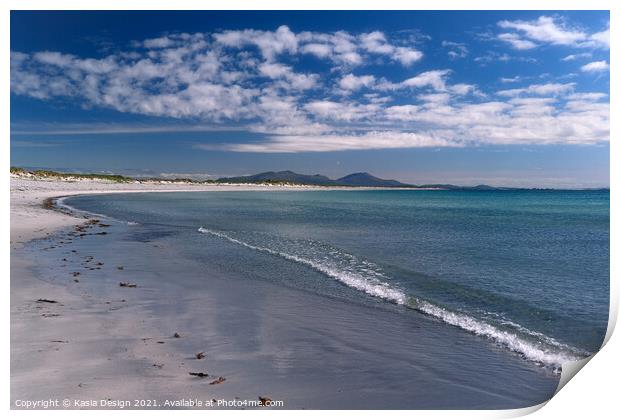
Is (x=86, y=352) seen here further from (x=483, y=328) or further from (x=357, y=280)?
(x=357, y=280)

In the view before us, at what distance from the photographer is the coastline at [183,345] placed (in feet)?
16.1

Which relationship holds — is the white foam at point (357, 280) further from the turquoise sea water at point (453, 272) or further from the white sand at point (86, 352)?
the white sand at point (86, 352)

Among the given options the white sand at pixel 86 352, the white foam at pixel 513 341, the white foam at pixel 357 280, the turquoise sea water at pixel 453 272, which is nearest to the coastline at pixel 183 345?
the white sand at pixel 86 352

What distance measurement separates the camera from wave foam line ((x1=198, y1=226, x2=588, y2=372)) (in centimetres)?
659

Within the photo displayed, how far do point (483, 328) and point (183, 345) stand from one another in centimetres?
506

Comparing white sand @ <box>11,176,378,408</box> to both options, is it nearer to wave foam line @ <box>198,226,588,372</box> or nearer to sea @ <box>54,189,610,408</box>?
sea @ <box>54,189,610,408</box>

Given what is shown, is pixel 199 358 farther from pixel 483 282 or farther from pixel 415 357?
pixel 483 282

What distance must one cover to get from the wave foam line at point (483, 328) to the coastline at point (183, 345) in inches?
14.8

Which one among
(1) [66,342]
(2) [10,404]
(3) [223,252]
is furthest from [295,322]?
(3) [223,252]

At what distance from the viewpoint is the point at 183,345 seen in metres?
6.14

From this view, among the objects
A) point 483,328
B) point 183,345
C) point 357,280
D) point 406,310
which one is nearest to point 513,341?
point 483,328

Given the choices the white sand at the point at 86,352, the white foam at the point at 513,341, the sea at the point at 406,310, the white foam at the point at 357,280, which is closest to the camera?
the white sand at the point at 86,352

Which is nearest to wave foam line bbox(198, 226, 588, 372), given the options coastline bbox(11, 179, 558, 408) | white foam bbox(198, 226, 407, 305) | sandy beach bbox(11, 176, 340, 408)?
white foam bbox(198, 226, 407, 305)

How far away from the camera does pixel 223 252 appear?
1502 centimetres
